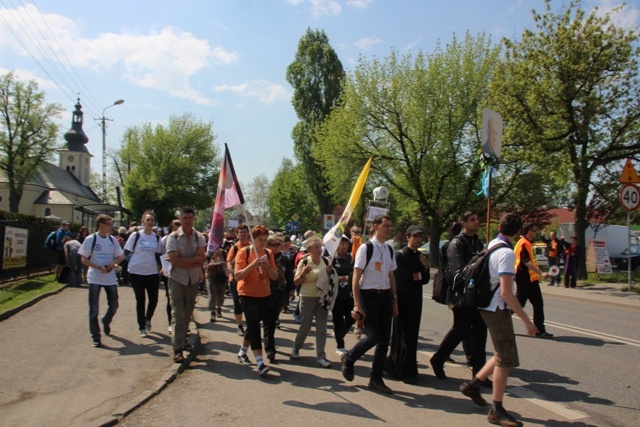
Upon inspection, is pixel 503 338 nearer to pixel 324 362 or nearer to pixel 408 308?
pixel 408 308

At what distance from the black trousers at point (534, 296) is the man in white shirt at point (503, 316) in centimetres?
383

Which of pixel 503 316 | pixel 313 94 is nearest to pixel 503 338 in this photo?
pixel 503 316

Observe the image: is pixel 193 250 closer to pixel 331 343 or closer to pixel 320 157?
pixel 331 343

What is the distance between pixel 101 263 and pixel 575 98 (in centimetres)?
1790

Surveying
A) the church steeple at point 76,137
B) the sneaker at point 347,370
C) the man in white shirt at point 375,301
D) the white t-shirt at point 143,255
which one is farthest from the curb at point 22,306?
the church steeple at point 76,137

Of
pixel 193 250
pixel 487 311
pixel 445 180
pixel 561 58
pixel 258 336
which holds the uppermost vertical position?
pixel 561 58

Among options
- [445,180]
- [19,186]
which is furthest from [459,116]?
[19,186]

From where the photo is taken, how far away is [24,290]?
1406 centimetres

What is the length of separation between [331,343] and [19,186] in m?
61.9

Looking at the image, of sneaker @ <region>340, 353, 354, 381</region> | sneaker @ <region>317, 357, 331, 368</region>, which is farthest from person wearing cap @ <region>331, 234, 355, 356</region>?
sneaker @ <region>340, 353, 354, 381</region>

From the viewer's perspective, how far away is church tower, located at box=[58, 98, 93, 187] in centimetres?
9329

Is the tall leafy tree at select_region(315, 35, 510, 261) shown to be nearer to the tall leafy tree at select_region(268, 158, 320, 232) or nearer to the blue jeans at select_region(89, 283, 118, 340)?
the blue jeans at select_region(89, 283, 118, 340)

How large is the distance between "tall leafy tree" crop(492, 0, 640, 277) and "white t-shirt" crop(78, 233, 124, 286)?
16.6 m

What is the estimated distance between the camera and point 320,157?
35312 mm
